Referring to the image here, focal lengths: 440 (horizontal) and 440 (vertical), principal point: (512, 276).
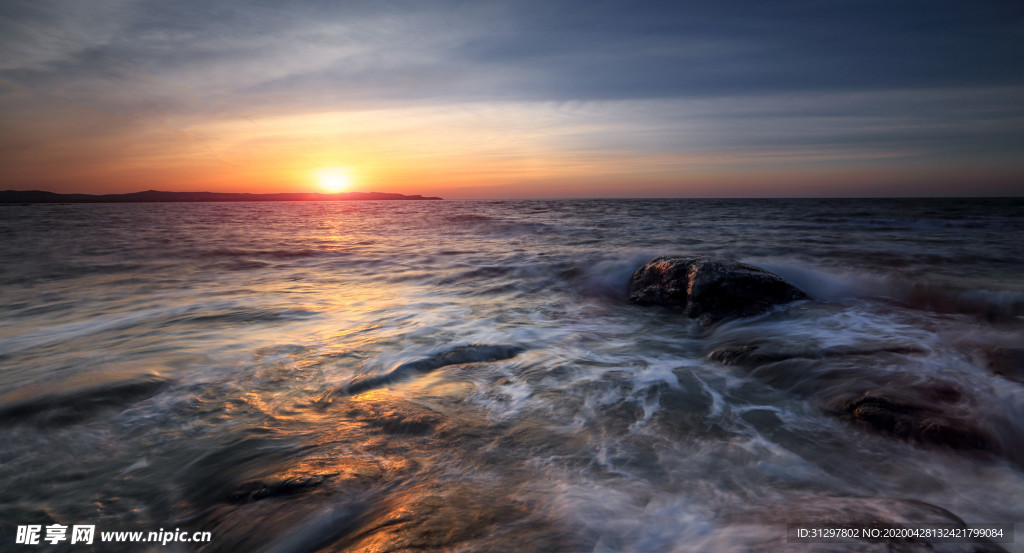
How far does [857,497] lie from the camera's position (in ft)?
8.32

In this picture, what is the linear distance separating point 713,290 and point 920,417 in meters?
3.50

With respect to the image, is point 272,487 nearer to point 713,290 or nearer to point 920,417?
point 920,417

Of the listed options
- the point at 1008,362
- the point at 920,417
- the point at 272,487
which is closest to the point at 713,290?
the point at 1008,362

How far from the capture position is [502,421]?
3.51 meters

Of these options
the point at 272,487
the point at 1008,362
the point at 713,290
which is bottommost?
the point at 272,487

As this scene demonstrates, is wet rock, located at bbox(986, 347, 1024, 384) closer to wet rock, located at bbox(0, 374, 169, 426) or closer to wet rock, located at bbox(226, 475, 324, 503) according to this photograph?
wet rock, located at bbox(226, 475, 324, 503)

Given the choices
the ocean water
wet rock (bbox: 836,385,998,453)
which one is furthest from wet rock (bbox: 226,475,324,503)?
wet rock (bbox: 836,385,998,453)

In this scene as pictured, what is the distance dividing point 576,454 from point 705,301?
14.4ft

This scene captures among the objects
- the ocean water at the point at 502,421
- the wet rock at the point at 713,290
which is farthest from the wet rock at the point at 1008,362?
the wet rock at the point at 713,290

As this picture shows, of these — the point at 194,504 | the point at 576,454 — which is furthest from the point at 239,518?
the point at 576,454

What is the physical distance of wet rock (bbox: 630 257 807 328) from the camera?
6465mm

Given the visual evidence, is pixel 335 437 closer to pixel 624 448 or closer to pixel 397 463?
pixel 397 463

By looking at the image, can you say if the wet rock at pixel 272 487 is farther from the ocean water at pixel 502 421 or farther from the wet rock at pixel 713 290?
the wet rock at pixel 713 290

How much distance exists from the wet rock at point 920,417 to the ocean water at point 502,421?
37mm
